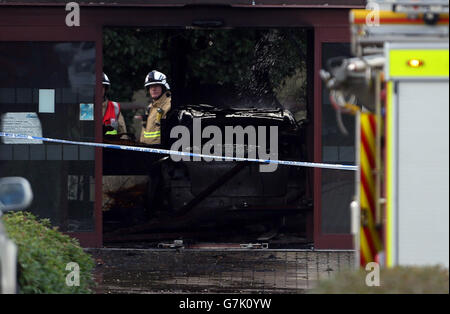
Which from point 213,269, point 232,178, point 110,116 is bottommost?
point 213,269

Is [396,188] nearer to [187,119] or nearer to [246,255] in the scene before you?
[246,255]

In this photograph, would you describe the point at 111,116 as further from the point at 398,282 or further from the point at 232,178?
the point at 398,282

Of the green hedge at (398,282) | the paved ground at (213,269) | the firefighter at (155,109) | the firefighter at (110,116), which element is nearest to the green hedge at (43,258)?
the paved ground at (213,269)

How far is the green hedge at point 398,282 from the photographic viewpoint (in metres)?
6.43

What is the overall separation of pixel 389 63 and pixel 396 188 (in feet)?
2.44

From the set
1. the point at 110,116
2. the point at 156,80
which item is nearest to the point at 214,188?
the point at 156,80

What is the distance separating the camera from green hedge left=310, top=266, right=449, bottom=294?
6426 mm

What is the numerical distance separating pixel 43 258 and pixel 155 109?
7.71 meters

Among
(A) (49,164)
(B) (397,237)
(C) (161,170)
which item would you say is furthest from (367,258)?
(C) (161,170)

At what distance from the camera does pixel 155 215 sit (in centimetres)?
1502

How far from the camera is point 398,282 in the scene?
651 centimetres

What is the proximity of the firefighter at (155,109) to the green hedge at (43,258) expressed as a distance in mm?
5863

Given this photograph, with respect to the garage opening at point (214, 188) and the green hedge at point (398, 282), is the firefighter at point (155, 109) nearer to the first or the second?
the garage opening at point (214, 188)

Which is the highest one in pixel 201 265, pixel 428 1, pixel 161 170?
pixel 428 1
